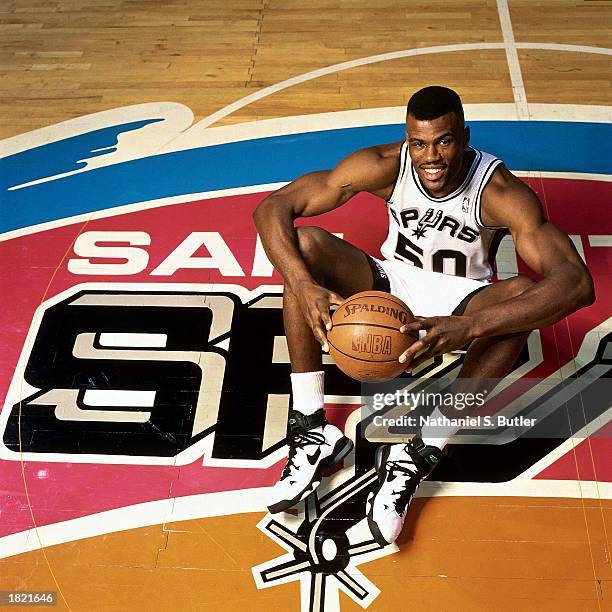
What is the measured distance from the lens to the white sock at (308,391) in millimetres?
3170

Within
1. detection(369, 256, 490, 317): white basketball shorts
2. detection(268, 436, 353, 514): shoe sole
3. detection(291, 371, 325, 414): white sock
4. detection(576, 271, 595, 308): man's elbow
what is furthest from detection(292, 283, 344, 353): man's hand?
detection(576, 271, 595, 308): man's elbow

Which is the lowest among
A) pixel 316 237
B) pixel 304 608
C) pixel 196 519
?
pixel 304 608

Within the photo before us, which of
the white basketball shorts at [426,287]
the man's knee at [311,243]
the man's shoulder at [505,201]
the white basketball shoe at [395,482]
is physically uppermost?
the man's shoulder at [505,201]

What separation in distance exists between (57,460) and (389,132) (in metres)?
2.65

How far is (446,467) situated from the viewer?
127 inches

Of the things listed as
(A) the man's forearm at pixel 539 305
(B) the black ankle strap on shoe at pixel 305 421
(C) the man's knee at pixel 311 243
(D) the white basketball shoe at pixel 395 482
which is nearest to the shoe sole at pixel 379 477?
(D) the white basketball shoe at pixel 395 482

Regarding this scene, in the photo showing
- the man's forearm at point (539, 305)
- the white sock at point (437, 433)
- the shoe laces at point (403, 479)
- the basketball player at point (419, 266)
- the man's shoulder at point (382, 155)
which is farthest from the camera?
the man's shoulder at point (382, 155)

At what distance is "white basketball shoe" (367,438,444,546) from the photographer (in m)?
2.95

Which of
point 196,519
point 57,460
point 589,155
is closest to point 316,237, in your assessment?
point 196,519

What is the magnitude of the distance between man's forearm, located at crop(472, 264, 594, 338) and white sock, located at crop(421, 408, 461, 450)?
479 millimetres

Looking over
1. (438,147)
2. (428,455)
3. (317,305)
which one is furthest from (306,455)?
(438,147)

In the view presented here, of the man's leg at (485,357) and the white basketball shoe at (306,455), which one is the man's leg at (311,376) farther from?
the man's leg at (485,357)

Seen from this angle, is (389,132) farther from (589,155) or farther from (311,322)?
(311,322)

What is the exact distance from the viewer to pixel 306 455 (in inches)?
123
